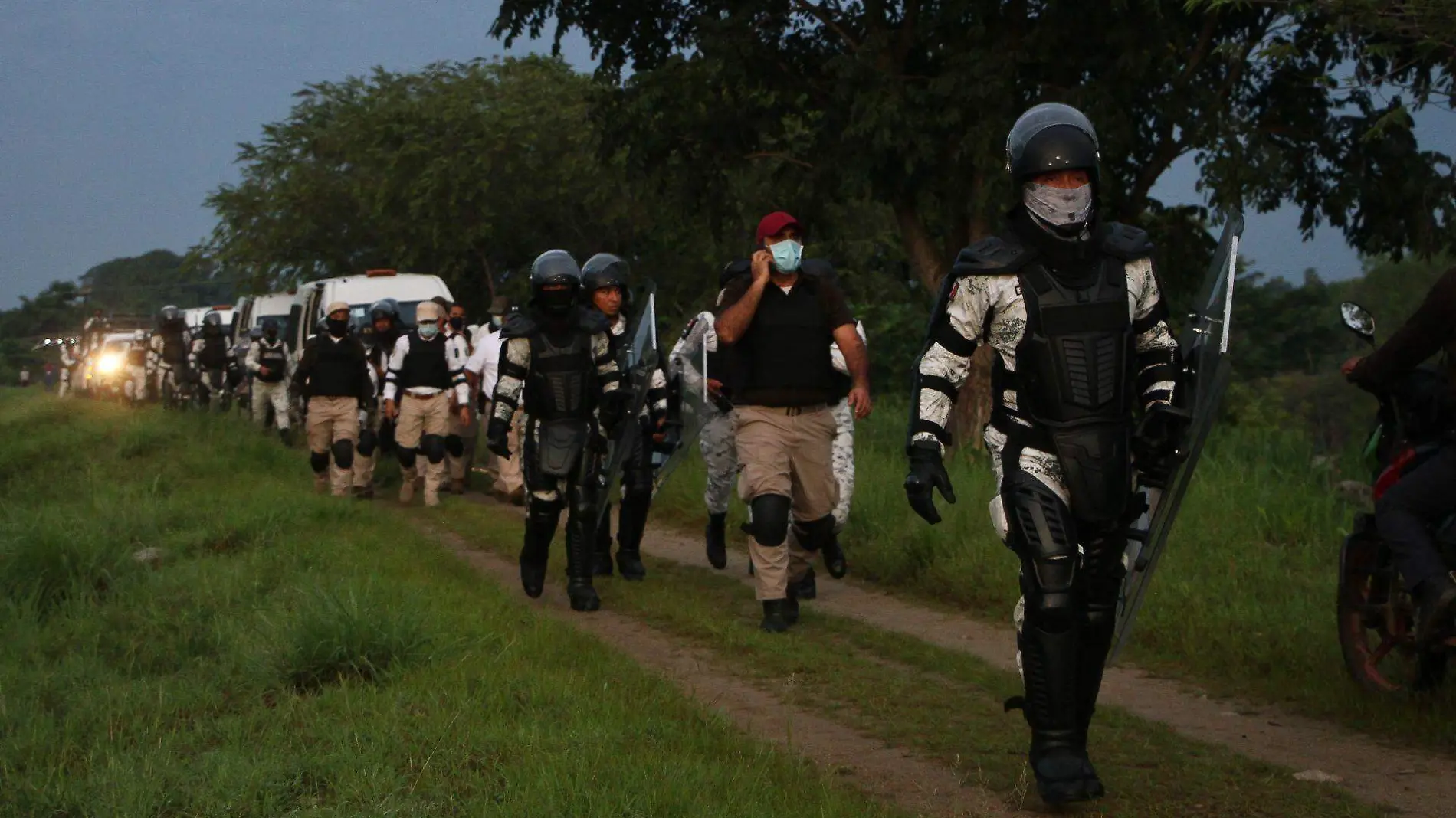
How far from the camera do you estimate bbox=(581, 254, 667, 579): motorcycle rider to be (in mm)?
10844

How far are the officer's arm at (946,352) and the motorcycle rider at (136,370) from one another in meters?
31.8

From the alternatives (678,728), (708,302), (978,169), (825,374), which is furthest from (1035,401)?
(708,302)

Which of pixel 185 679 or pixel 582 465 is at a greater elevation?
pixel 582 465

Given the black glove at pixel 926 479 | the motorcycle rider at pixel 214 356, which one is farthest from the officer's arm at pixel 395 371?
the black glove at pixel 926 479

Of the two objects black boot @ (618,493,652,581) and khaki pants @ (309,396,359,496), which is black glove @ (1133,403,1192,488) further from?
khaki pants @ (309,396,359,496)

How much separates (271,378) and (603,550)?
37.0 feet

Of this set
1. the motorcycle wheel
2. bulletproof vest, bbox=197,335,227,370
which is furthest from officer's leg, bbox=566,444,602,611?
bulletproof vest, bbox=197,335,227,370

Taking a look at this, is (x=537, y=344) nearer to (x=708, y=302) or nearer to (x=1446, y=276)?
(x=1446, y=276)

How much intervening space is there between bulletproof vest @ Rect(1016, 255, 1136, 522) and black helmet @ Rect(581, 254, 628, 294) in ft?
19.1

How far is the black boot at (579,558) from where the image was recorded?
32.3 feet

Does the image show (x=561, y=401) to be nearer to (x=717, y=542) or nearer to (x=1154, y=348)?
(x=717, y=542)

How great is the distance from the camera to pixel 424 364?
16781 mm

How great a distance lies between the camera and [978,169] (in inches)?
611

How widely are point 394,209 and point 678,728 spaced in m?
32.2
